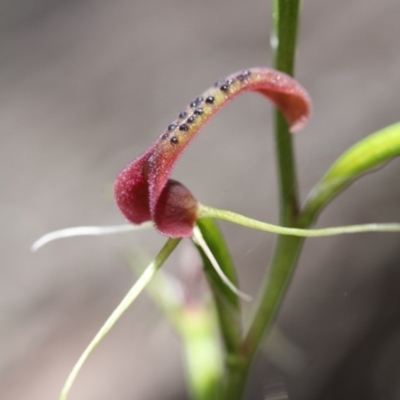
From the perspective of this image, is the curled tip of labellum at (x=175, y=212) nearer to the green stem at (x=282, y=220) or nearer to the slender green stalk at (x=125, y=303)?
the slender green stalk at (x=125, y=303)

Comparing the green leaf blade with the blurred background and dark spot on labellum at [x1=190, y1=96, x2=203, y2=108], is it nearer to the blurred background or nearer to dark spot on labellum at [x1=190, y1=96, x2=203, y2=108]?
dark spot on labellum at [x1=190, y1=96, x2=203, y2=108]

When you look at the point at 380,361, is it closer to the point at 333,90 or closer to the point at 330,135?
the point at 330,135

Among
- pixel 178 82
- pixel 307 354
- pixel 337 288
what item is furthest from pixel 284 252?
pixel 178 82

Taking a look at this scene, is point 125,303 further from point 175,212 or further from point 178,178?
point 178,178

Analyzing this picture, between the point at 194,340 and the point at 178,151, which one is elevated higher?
the point at 178,151

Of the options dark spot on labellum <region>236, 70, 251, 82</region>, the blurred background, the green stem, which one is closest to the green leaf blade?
the green stem

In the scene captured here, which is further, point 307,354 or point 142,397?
point 142,397

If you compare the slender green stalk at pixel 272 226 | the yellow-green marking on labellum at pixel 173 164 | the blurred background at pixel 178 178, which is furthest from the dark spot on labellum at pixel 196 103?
the blurred background at pixel 178 178
